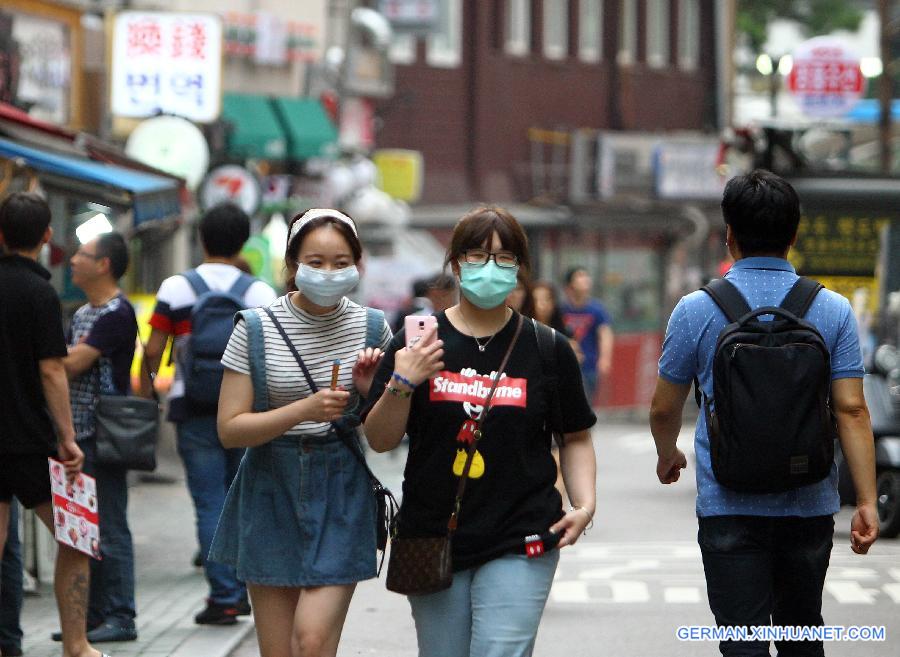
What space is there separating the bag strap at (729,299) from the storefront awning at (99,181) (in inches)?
257

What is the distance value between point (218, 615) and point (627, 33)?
34322 millimetres

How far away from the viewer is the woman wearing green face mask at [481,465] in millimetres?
5230

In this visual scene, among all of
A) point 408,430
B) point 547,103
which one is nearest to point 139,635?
point 408,430

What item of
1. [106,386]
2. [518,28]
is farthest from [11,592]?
[518,28]

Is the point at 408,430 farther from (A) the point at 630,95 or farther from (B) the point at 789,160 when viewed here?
(A) the point at 630,95

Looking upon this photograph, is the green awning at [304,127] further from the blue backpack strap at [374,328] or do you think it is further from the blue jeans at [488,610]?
the blue jeans at [488,610]

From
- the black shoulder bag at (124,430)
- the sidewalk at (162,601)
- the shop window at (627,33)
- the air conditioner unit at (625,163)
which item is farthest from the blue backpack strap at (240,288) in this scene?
the shop window at (627,33)

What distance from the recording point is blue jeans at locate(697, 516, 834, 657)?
210 inches

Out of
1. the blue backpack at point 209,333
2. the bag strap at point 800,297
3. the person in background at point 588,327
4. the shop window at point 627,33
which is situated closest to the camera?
the bag strap at point 800,297

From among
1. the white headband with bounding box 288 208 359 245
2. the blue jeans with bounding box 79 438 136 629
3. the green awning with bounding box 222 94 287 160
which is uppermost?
the green awning with bounding box 222 94 287 160

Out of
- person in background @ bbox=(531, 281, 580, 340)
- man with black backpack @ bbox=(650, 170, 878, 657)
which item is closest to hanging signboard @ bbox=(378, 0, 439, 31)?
person in background @ bbox=(531, 281, 580, 340)

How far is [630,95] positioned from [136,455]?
3402cm

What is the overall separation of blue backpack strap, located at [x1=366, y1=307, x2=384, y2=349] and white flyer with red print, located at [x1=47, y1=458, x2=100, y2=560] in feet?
6.67

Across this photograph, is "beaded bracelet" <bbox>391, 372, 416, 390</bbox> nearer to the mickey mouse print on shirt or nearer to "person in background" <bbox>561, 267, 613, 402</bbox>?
the mickey mouse print on shirt
